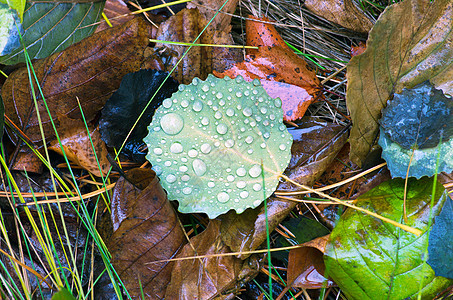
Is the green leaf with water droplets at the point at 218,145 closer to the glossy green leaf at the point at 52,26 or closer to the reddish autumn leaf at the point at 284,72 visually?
the reddish autumn leaf at the point at 284,72

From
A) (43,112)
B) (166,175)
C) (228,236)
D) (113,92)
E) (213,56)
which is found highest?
(213,56)

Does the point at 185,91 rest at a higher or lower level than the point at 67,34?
lower

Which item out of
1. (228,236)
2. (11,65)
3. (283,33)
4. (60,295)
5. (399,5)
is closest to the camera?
(60,295)

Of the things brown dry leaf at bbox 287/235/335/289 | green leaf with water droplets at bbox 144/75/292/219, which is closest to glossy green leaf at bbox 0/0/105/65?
green leaf with water droplets at bbox 144/75/292/219

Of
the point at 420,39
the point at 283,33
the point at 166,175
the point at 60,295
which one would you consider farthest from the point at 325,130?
the point at 60,295

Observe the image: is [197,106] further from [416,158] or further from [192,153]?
[416,158]

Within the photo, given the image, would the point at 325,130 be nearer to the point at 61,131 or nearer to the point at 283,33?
the point at 283,33

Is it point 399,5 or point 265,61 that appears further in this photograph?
point 265,61

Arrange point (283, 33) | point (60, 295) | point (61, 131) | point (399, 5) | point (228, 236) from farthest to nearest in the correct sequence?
point (283, 33) < point (61, 131) < point (228, 236) < point (399, 5) < point (60, 295)
